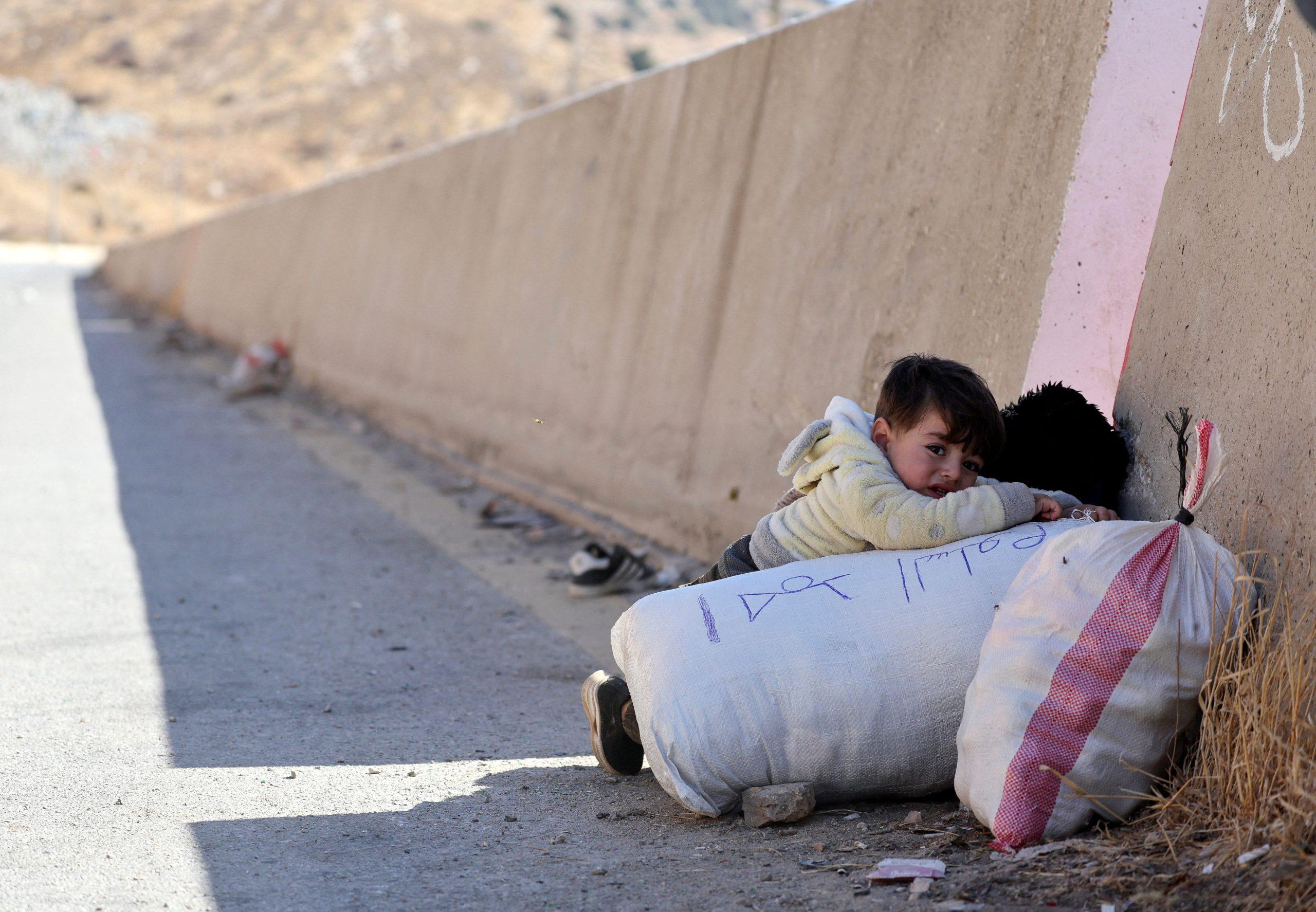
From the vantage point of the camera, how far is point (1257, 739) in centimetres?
215

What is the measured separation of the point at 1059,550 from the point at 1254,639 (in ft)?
1.17

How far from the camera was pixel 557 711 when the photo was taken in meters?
3.92

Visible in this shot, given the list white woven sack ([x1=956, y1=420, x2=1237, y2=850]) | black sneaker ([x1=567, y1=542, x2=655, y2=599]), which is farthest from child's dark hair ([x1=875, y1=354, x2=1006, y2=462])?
black sneaker ([x1=567, y1=542, x2=655, y2=599])

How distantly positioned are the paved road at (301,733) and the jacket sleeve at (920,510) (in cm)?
59

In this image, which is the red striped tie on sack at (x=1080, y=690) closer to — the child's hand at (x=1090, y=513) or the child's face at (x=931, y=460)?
the child's hand at (x=1090, y=513)

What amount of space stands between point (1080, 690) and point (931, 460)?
708 mm

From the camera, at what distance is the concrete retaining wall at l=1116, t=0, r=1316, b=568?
2500mm

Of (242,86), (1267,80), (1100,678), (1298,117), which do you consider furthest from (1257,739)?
(242,86)

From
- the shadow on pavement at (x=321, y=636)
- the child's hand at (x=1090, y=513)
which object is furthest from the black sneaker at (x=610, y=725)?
the child's hand at (x=1090, y=513)

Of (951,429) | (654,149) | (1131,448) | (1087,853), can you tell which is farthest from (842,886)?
(654,149)

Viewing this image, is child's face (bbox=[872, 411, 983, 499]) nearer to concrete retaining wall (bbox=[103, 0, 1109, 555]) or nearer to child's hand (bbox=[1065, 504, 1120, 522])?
child's hand (bbox=[1065, 504, 1120, 522])

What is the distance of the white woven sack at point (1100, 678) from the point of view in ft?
7.75

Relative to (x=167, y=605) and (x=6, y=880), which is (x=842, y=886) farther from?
(x=167, y=605)

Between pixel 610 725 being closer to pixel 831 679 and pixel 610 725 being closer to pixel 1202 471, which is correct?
pixel 831 679
